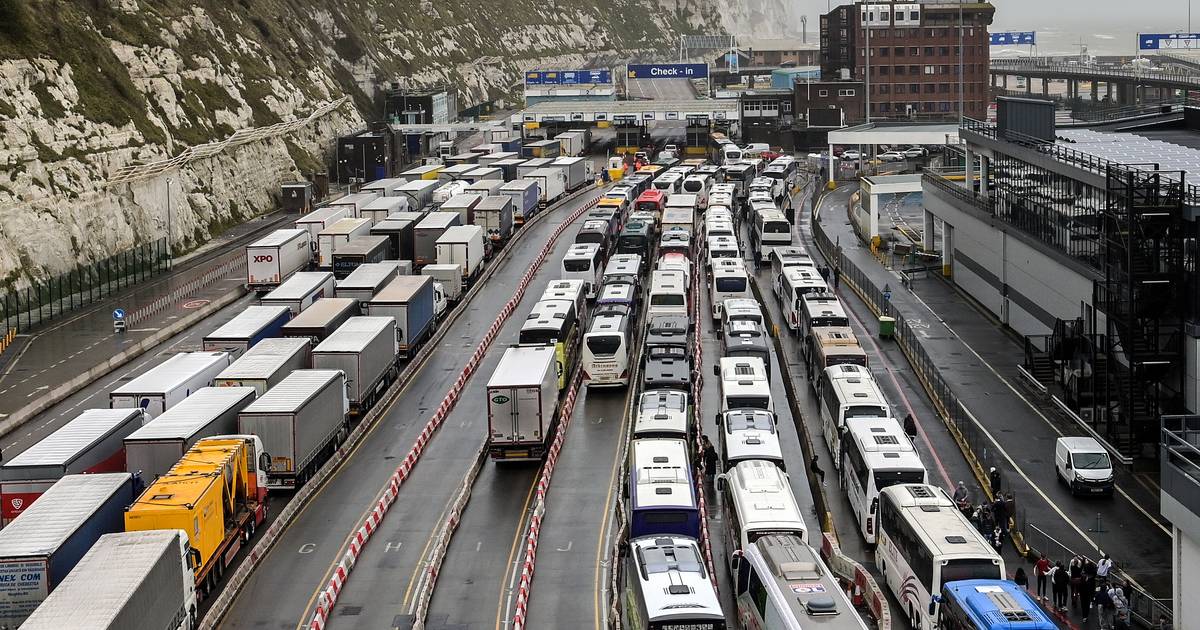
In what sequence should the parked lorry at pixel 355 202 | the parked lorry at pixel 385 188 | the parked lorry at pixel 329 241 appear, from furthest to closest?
1. the parked lorry at pixel 385 188
2. the parked lorry at pixel 355 202
3. the parked lorry at pixel 329 241

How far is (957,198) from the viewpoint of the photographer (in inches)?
3201

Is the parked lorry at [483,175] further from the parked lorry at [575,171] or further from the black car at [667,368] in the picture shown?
the black car at [667,368]

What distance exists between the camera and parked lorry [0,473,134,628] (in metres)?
34.5

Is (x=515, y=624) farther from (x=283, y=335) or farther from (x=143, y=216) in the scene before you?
(x=143, y=216)

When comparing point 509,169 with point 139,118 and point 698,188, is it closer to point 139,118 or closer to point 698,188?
point 698,188

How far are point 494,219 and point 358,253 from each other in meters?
17.8

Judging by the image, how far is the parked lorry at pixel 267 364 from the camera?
5194 centimetres

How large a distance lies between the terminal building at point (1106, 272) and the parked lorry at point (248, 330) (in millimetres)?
33046

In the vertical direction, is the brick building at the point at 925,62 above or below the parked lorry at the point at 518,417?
above

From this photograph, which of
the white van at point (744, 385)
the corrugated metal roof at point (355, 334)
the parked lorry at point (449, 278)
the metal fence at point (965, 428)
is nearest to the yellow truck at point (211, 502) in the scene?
the corrugated metal roof at point (355, 334)

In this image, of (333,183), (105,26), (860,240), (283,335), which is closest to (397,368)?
(283,335)

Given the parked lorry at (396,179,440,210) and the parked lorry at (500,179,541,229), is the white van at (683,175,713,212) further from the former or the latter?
the parked lorry at (396,179,440,210)

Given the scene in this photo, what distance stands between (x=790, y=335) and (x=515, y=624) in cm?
3929

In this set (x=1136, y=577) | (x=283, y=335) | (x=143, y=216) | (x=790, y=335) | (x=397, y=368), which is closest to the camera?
(x=1136, y=577)
